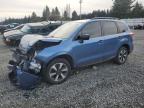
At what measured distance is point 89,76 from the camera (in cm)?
750

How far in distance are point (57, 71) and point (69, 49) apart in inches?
27.7

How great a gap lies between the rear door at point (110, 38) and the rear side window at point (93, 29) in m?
0.26

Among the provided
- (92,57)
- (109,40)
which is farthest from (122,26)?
(92,57)

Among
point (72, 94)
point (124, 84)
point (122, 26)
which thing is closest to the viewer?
point (72, 94)

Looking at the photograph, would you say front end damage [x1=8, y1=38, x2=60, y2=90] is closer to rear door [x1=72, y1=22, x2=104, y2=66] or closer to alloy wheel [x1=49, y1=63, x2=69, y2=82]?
alloy wheel [x1=49, y1=63, x2=69, y2=82]

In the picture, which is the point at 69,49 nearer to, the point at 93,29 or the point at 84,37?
the point at 84,37

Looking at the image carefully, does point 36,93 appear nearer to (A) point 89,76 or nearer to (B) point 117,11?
(A) point 89,76

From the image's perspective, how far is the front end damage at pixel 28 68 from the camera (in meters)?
6.25

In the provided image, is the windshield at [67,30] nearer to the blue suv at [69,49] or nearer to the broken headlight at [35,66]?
the blue suv at [69,49]

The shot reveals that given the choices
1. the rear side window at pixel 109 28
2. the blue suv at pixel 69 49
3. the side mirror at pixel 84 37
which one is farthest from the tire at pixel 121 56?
the side mirror at pixel 84 37

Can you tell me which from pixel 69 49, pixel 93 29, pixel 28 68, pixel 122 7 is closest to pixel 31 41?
pixel 28 68

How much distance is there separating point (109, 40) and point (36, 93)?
132 inches

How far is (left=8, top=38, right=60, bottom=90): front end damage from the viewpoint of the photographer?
6250 millimetres

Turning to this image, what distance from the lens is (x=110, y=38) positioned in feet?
27.3
